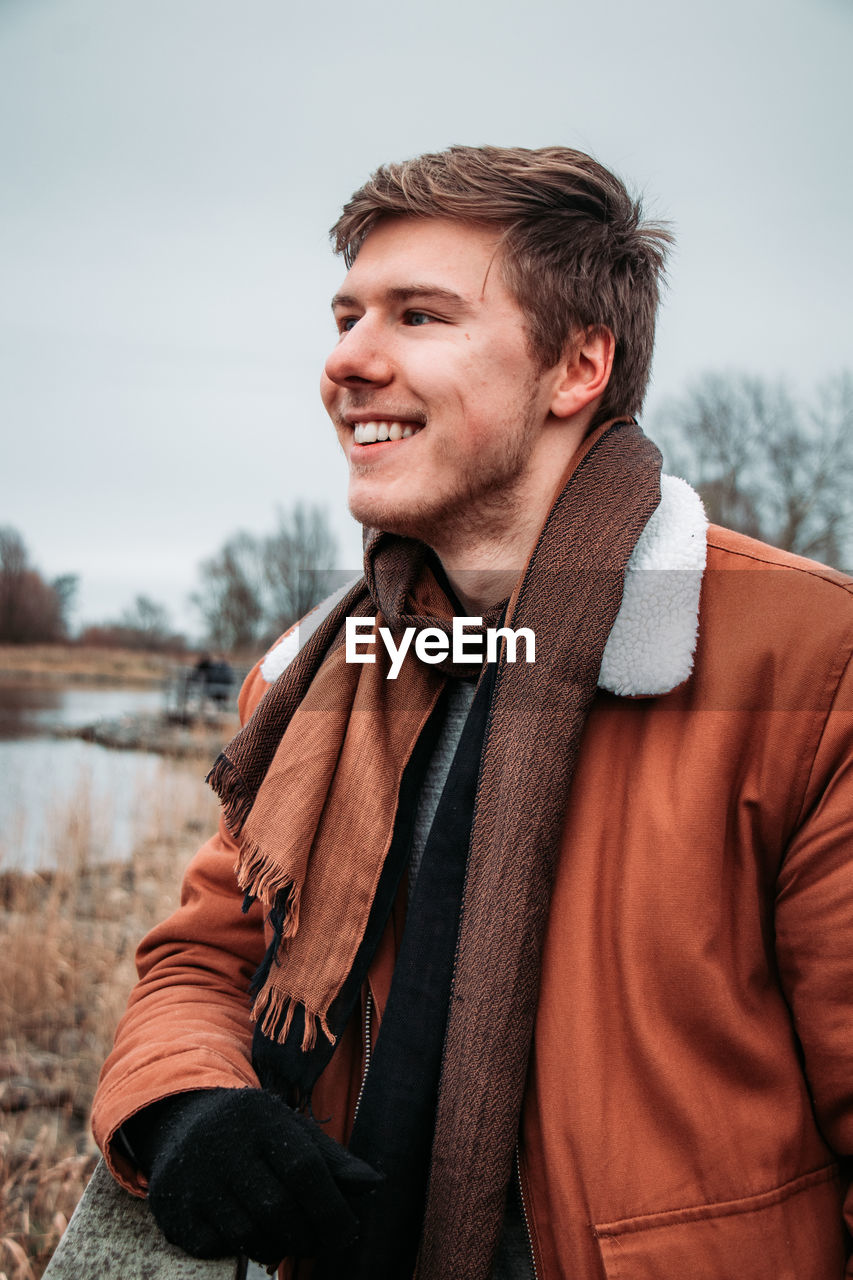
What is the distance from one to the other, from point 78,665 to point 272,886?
119 ft

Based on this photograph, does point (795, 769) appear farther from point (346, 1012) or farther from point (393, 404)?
point (393, 404)

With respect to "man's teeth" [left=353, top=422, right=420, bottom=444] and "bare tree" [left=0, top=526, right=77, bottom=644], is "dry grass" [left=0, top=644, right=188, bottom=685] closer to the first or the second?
→ "bare tree" [left=0, top=526, right=77, bottom=644]

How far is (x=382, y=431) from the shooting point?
178 centimetres

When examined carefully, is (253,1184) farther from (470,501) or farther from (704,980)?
(470,501)

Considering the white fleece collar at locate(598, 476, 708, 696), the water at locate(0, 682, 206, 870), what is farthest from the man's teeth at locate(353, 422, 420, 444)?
the water at locate(0, 682, 206, 870)

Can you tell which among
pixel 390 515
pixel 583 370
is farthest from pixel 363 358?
pixel 583 370

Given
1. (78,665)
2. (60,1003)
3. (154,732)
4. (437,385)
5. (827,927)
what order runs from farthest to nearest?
(78,665)
(154,732)
(60,1003)
(437,385)
(827,927)

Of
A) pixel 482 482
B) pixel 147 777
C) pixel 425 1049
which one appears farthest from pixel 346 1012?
pixel 147 777

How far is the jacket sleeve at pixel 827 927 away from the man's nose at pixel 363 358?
3.41 ft

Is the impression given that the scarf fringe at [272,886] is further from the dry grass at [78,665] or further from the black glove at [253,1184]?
the dry grass at [78,665]

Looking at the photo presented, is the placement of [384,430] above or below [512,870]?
above

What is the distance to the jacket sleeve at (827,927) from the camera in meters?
1.24

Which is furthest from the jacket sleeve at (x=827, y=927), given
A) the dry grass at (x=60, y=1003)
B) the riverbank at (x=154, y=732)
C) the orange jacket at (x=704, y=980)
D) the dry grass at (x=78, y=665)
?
the dry grass at (x=78, y=665)

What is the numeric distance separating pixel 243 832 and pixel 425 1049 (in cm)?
50
